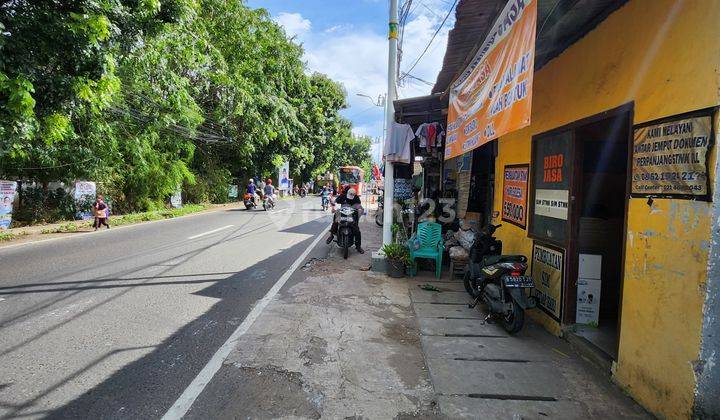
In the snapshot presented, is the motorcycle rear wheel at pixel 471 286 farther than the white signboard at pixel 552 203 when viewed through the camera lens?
Yes

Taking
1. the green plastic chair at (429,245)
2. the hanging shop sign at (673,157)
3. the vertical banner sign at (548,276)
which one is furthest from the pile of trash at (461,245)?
the hanging shop sign at (673,157)

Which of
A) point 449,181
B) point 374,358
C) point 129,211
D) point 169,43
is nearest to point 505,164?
point 374,358

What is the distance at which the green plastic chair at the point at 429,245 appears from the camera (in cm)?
727

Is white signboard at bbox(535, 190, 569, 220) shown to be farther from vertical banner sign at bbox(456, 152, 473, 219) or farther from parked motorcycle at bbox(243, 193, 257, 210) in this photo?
parked motorcycle at bbox(243, 193, 257, 210)

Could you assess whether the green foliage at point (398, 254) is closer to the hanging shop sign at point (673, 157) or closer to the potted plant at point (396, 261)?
the potted plant at point (396, 261)

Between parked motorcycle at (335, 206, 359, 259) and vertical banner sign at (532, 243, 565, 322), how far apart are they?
4.56 m

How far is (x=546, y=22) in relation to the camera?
12.8 ft

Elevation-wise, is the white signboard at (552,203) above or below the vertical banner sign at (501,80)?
below

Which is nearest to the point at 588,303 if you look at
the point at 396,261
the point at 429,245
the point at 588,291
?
the point at 588,291

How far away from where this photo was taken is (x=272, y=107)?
24953 mm

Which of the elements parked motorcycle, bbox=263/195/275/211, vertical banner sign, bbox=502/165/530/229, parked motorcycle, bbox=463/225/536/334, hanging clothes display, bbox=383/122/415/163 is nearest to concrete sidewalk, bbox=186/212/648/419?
parked motorcycle, bbox=463/225/536/334

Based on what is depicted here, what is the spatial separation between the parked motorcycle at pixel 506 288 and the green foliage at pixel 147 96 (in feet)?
27.4

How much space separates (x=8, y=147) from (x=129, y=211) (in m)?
Answer: 9.46

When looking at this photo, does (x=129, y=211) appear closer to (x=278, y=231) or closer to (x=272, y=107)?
(x=278, y=231)
